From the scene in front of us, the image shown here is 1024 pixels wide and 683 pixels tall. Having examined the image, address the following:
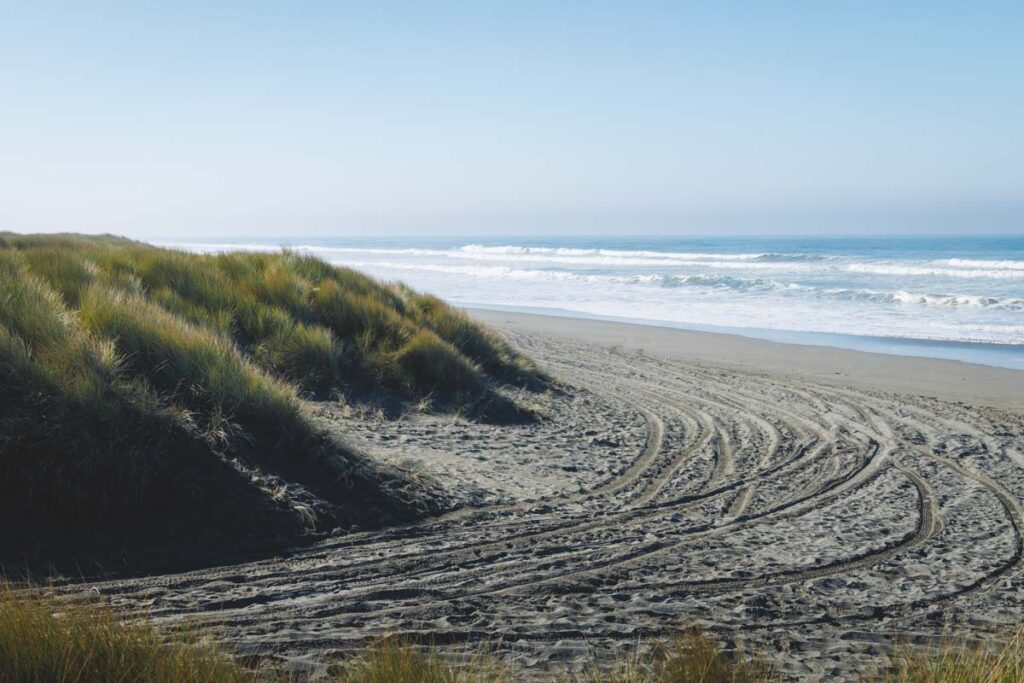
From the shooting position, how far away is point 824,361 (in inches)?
627

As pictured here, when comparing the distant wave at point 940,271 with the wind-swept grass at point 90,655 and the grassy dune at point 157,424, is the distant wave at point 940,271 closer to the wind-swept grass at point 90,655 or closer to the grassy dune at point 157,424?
the grassy dune at point 157,424

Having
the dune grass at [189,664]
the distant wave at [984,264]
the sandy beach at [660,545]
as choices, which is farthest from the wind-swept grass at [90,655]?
the distant wave at [984,264]

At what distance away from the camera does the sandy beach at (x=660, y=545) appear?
4.14m

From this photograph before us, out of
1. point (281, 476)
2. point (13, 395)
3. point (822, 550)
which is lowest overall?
point (822, 550)

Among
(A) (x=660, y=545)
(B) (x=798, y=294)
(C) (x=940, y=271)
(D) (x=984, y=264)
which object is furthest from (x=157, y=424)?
(D) (x=984, y=264)

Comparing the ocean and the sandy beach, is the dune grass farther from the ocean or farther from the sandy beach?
the ocean

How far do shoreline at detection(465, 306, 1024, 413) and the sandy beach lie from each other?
1962mm

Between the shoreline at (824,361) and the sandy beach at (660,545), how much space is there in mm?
1962

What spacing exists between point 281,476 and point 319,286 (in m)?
6.05

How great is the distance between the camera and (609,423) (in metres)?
9.66

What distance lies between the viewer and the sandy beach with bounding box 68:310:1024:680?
4145 mm

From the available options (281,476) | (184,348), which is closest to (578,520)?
(281,476)

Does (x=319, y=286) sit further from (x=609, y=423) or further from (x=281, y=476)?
(x=281, y=476)

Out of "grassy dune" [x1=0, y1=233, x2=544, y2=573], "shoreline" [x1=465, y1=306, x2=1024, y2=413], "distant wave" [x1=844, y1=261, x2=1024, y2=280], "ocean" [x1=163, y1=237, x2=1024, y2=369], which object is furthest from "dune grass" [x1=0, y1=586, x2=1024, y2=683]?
"distant wave" [x1=844, y1=261, x2=1024, y2=280]
